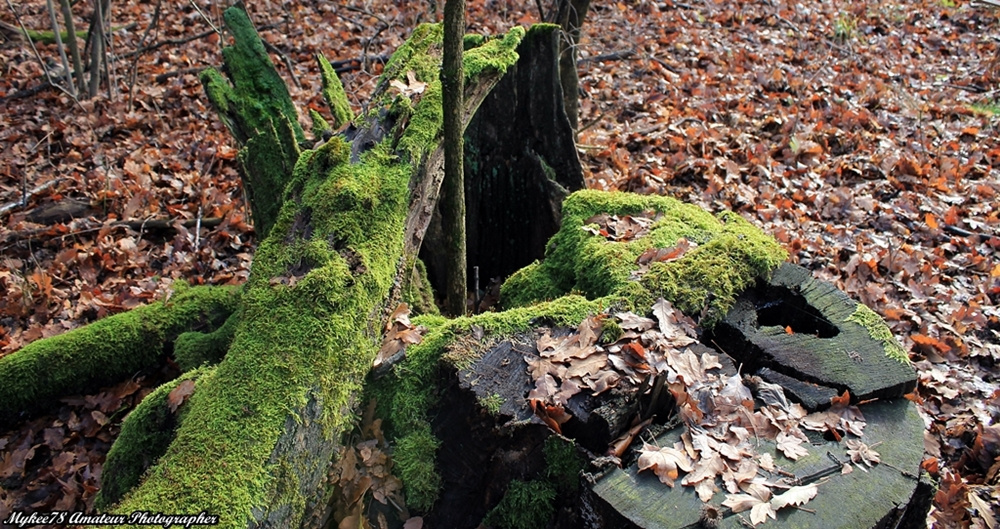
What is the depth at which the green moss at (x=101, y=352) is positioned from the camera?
406 cm

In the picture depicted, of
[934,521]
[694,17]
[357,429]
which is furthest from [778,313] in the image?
[694,17]

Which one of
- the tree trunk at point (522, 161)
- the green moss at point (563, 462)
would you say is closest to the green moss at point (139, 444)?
the green moss at point (563, 462)

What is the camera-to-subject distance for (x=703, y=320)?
9.93 feet

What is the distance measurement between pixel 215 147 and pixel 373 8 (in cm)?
429

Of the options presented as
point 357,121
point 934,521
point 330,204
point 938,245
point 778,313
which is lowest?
point 934,521

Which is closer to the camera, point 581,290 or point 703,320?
point 703,320

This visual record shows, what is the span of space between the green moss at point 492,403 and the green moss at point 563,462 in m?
0.24

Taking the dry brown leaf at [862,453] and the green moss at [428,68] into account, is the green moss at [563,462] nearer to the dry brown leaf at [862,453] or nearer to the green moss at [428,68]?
the dry brown leaf at [862,453]

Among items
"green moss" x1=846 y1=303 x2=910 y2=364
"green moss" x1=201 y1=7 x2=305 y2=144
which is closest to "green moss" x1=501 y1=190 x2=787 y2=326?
"green moss" x1=846 y1=303 x2=910 y2=364

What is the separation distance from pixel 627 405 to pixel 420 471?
3.11 feet

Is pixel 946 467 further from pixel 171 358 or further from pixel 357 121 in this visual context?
pixel 171 358

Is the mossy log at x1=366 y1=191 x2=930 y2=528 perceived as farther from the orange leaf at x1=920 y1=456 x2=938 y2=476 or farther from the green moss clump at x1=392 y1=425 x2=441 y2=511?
the orange leaf at x1=920 y1=456 x2=938 y2=476

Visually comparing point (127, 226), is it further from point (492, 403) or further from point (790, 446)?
point (790, 446)

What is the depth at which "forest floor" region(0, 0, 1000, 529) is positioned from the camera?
13.5 feet
